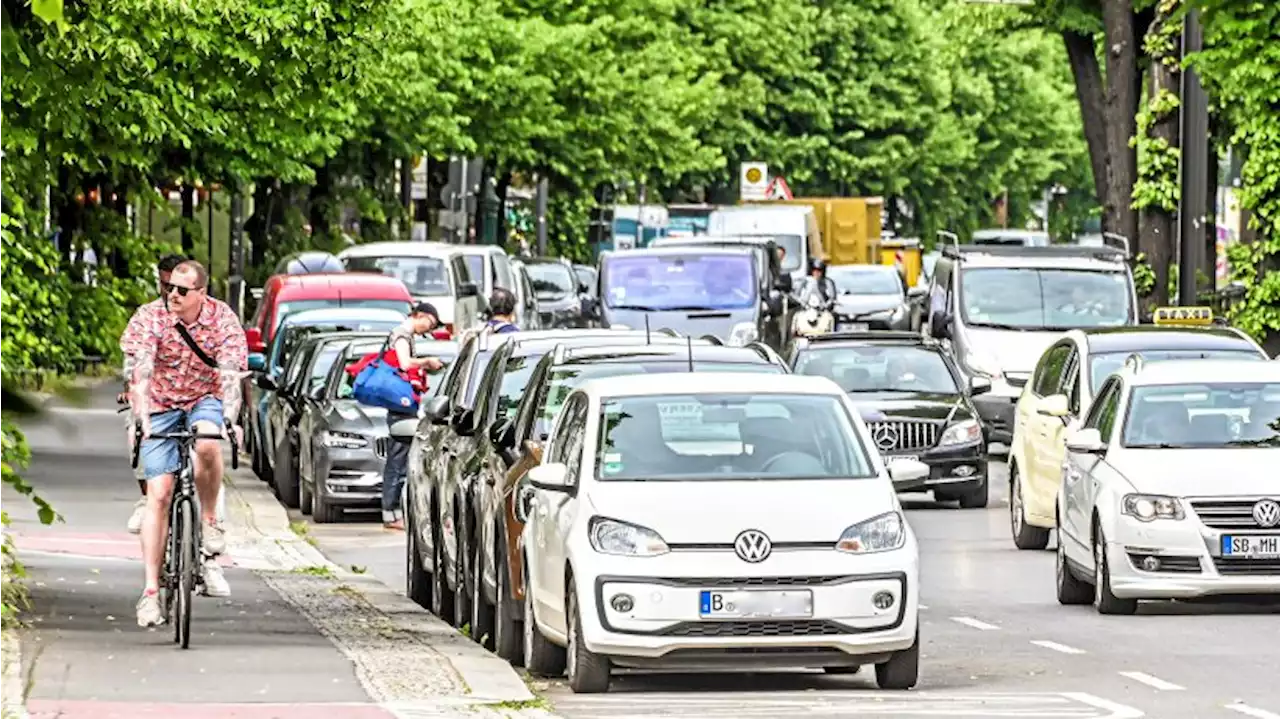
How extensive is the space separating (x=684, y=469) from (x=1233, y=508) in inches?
187

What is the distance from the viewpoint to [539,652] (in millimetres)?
13773

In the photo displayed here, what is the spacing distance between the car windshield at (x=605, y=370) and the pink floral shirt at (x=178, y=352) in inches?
65.4

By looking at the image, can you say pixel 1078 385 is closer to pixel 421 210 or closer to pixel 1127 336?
pixel 1127 336

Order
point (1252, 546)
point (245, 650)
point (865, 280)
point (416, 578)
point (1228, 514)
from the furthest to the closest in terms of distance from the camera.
A: point (865, 280)
point (416, 578)
point (1228, 514)
point (1252, 546)
point (245, 650)

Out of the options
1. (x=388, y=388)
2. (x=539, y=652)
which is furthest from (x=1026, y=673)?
(x=388, y=388)

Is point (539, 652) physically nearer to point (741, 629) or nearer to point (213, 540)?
point (741, 629)

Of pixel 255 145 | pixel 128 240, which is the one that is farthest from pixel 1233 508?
pixel 255 145

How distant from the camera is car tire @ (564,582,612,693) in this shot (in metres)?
12.9

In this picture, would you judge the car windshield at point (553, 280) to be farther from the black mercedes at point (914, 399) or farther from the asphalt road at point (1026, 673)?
the asphalt road at point (1026, 673)

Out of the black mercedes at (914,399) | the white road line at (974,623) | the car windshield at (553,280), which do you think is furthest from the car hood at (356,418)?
the car windshield at (553,280)

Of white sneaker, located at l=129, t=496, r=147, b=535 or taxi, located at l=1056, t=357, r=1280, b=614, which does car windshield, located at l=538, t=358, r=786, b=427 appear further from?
taxi, located at l=1056, t=357, r=1280, b=614

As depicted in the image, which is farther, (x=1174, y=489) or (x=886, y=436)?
(x=886, y=436)

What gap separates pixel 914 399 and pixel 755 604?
1584 cm

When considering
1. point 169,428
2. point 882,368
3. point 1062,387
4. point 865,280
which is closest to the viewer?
point 169,428
